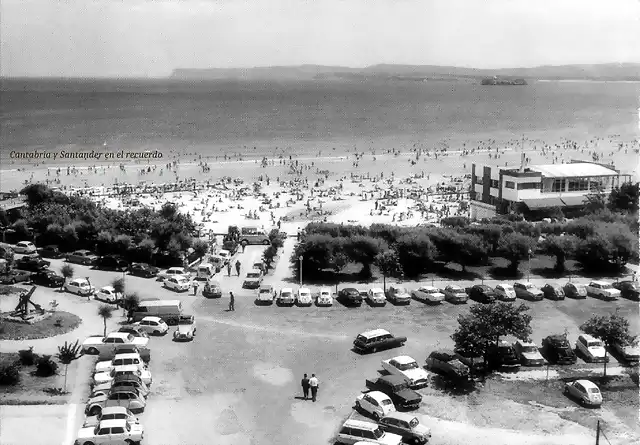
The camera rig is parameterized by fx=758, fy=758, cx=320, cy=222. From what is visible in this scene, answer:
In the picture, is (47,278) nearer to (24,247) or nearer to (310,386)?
(24,247)

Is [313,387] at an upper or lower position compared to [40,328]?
upper

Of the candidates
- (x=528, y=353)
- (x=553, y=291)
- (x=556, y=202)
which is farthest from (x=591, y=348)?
(x=556, y=202)

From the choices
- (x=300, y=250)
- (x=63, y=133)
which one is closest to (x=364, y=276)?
(x=300, y=250)

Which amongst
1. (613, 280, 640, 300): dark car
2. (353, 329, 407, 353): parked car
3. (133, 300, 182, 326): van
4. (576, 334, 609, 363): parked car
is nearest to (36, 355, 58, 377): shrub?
(133, 300, 182, 326): van

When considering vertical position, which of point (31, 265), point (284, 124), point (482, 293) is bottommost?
point (284, 124)

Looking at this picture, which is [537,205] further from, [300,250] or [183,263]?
[183,263]
